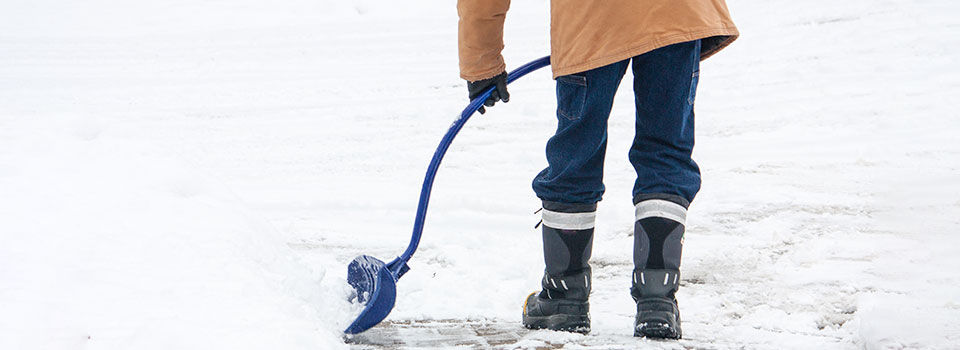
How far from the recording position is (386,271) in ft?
7.32

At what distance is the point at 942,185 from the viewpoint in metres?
3.84

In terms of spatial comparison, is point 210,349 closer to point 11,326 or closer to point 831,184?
point 11,326

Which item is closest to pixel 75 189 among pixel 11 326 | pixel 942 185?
pixel 11 326

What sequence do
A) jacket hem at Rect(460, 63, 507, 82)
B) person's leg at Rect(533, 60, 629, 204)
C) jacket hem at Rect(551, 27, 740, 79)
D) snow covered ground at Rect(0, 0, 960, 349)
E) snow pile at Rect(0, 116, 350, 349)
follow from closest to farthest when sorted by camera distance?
snow pile at Rect(0, 116, 350, 349), snow covered ground at Rect(0, 0, 960, 349), jacket hem at Rect(551, 27, 740, 79), person's leg at Rect(533, 60, 629, 204), jacket hem at Rect(460, 63, 507, 82)

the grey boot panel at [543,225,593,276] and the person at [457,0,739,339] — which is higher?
the person at [457,0,739,339]

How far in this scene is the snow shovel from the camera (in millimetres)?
2062

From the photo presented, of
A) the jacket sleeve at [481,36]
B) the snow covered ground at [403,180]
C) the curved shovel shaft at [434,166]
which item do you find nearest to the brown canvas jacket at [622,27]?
the jacket sleeve at [481,36]

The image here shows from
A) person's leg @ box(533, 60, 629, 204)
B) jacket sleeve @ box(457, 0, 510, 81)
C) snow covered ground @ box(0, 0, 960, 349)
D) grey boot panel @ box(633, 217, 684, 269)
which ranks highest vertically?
jacket sleeve @ box(457, 0, 510, 81)

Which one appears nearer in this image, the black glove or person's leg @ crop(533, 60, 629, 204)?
person's leg @ crop(533, 60, 629, 204)

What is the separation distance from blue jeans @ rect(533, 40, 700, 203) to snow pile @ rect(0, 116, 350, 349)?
769 millimetres

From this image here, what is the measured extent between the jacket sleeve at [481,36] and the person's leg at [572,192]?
0.83 ft

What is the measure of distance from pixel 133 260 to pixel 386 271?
27.9 inches

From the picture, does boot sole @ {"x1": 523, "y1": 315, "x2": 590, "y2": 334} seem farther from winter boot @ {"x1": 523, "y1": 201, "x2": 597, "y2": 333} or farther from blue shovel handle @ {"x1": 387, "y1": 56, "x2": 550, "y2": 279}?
blue shovel handle @ {"x1": 387, "y1": 56, "x2": 550, "y2": 279}

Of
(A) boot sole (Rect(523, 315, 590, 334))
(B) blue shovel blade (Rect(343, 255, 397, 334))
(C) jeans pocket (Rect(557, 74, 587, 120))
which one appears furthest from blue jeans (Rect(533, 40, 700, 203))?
(B) blue shovel blade (Rect(343, 255, 397, 334))
